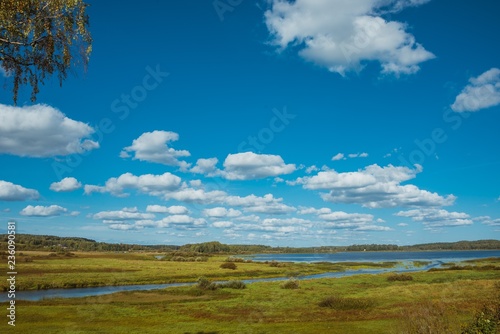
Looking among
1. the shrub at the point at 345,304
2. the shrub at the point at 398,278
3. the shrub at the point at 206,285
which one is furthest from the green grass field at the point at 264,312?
the shrub at the point at 398,278

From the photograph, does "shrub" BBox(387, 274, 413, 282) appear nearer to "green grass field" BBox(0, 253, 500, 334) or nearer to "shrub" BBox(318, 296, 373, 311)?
"green grass field" BBox(0, 253, 500, 334)

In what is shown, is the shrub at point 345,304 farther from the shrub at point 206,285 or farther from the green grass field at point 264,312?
the shrub at point 206,285

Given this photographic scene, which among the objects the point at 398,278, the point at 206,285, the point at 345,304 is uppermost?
the point at 345,304

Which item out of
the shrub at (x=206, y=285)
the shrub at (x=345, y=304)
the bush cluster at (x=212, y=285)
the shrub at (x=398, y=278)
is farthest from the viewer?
the shrub at (x=398, y=278)

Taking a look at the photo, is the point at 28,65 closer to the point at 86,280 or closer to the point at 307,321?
the point at 307,321

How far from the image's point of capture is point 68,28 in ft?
44.1

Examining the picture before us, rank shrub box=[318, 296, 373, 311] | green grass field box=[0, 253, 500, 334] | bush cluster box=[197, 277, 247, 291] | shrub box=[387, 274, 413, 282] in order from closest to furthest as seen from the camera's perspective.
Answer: green grass field box=[0, 253, 500, 334], shrub box=[318, 296, 373, 311], bush cluster box=[197, 277, 247, 291], shrub box=[387, 274, 413, 282]

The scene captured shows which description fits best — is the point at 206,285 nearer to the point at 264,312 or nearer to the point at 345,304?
the point at 264,312

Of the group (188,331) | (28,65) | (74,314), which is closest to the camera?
(28,65)

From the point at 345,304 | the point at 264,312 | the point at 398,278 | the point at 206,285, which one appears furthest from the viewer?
the point at 398,278

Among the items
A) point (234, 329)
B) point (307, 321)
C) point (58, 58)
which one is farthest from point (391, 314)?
point (58, 58)

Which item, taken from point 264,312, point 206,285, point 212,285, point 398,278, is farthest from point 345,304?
point 398,278

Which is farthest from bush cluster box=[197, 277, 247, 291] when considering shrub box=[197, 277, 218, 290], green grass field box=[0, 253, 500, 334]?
green grass field box=[0, 253, 500, 334]

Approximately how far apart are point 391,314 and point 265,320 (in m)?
12.4
